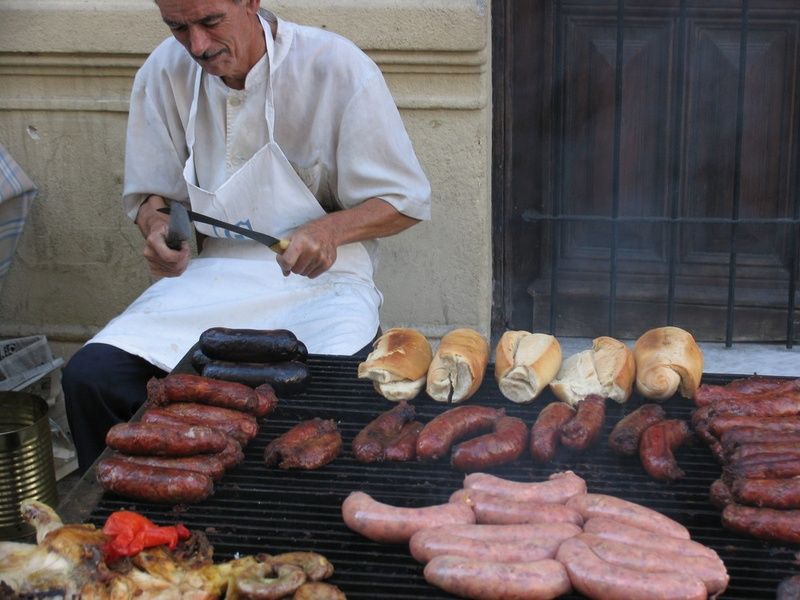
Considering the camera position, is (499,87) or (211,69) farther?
(499,87)

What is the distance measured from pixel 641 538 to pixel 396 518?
0.61 metres

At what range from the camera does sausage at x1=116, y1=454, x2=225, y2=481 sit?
2877 millimetres

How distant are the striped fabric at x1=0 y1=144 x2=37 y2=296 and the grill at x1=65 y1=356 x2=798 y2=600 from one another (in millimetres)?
2737

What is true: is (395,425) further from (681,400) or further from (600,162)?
(600,162)

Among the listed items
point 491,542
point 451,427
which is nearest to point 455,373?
point 451,427

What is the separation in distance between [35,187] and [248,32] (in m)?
2.21

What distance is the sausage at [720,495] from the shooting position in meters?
2.70

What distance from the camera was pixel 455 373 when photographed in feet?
11.3

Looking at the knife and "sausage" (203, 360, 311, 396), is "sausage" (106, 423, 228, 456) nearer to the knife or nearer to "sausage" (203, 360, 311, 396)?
"sausage" (203, 360, 311, 396)

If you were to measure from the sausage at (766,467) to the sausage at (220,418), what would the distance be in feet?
4.65

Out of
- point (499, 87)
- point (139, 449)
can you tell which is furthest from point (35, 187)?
point (139, 449)

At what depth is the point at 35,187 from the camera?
566 cm

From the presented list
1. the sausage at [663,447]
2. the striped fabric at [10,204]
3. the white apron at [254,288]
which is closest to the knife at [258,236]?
the white apron at [254,288]

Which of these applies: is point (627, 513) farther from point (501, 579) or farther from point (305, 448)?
point (305, 448)
